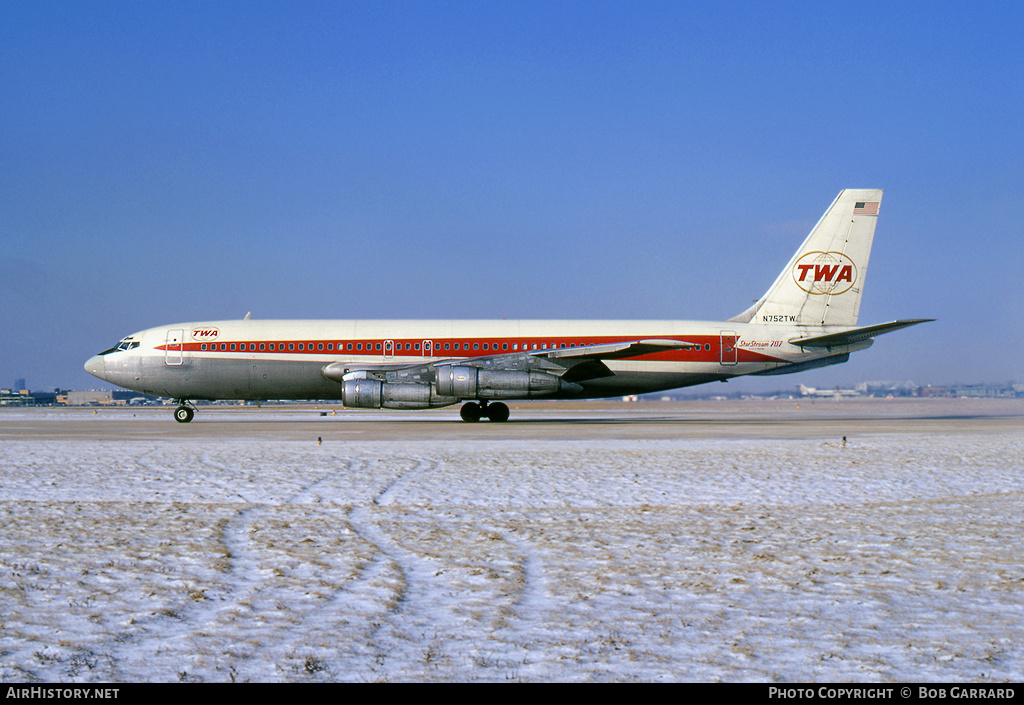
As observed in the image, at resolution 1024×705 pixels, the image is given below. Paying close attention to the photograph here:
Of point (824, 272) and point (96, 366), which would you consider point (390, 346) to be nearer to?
point (96, 366)

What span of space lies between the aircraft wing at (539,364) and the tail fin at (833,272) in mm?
5209

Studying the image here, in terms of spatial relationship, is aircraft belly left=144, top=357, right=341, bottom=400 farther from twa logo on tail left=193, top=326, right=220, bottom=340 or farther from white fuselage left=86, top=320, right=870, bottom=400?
twa logo on tail left=193, top=326, right=220, bottom=340

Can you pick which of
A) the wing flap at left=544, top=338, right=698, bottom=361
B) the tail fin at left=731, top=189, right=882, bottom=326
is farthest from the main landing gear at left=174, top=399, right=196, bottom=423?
the tail fin at left=731, top=189, right=882, bottom=326

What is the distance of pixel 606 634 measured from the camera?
4344 mm

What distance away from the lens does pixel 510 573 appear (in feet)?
19.0

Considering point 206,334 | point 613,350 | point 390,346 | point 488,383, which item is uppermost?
point 206,334

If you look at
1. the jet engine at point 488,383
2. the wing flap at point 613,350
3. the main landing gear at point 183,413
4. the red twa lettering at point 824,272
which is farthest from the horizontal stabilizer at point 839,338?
the main landing gear at point 183,413

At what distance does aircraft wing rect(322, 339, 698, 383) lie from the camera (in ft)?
87.5

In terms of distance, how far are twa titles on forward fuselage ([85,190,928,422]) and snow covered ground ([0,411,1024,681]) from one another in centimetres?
1589

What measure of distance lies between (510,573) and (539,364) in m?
21.7
